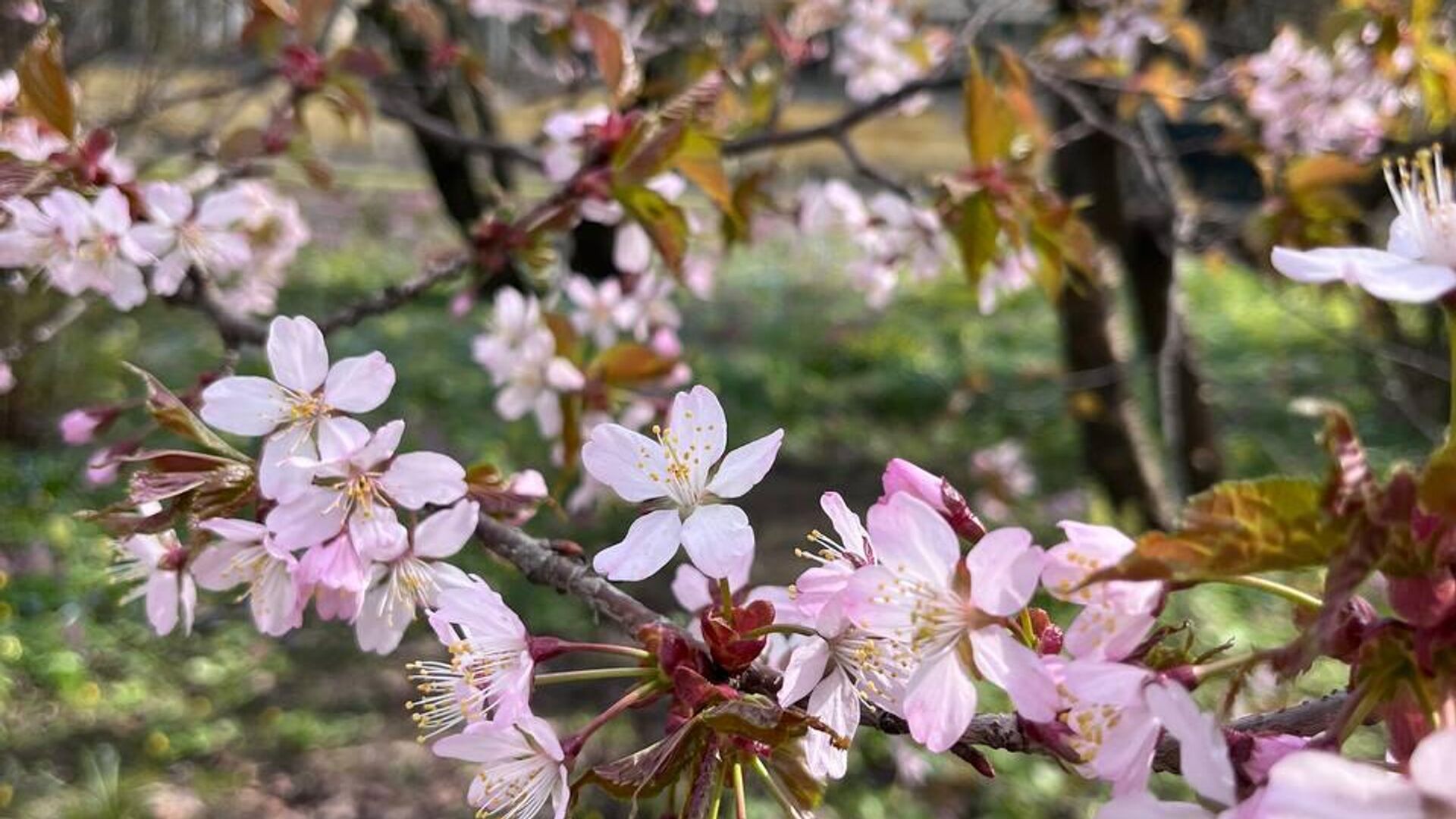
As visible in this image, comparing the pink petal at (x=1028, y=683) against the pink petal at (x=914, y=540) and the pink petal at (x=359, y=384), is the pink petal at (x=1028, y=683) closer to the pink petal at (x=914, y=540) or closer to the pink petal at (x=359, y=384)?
the pink petal at (x=914, y=540)

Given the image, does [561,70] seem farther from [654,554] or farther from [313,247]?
[313,247]

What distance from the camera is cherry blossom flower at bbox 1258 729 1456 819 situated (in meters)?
0.37

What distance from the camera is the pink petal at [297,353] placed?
69cm

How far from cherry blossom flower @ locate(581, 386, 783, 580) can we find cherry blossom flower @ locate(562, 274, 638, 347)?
120cm

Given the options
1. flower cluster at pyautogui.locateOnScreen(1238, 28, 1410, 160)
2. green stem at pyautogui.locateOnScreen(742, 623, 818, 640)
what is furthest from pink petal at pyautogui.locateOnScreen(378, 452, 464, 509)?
flower cluster at pyautogui.locateOnScreen(1238, 28, 1410, 160)

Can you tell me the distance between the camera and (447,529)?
2.28 feet

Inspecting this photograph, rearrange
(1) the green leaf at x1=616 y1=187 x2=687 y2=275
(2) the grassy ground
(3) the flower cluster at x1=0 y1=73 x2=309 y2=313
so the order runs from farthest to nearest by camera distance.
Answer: (2) the grassy ground → (1) the green leaf at x1=616 y1=187 x2=687 y2=275 → (3) the flower cluster at x1=0 y1=73 x2=309 y2=313

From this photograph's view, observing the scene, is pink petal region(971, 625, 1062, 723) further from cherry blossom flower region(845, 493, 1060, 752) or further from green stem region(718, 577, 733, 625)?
green stem region(718, 577, 733, 625)

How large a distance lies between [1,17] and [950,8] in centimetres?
413

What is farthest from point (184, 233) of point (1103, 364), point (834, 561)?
point (1103, 364)

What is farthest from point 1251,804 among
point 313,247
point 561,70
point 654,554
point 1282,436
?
point 313,247

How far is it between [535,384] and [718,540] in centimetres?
89

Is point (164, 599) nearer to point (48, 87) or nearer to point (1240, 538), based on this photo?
point (48, 87)

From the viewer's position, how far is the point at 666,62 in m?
3.72
